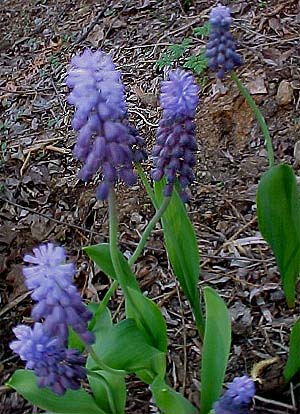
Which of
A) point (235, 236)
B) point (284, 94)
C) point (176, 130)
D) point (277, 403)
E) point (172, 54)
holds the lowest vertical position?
point (277, 403)

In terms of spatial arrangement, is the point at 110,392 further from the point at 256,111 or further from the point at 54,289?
the point at 256,111

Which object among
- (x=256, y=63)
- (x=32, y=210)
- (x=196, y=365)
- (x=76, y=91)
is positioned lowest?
(x=196, y=365)

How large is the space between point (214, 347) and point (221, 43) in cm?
79

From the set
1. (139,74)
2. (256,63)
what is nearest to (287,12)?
(256,63)

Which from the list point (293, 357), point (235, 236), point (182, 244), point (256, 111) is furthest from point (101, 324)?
point (235, 236)

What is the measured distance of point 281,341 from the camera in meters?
2.51

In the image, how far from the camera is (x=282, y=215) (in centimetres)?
224

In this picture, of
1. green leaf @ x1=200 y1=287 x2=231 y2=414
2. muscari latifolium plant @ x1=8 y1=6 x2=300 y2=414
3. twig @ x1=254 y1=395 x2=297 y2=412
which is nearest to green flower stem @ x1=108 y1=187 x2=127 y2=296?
muscari latifolium plant @ x1=8 y1=6 x2=300 y2=414

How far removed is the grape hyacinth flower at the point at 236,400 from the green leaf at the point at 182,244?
1.33 feet

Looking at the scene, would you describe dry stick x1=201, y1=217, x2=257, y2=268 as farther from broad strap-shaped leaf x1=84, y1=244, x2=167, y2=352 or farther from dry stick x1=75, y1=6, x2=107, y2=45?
dry stick x1=75, y1=6, x2=107, y2=45

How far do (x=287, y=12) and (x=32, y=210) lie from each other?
1642 mm

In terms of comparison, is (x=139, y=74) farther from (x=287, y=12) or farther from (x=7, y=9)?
(x=7, y=9)

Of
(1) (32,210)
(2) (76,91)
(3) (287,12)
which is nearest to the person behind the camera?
(2) (76,91)

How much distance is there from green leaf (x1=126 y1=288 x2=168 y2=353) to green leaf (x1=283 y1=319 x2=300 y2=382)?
0.38m
